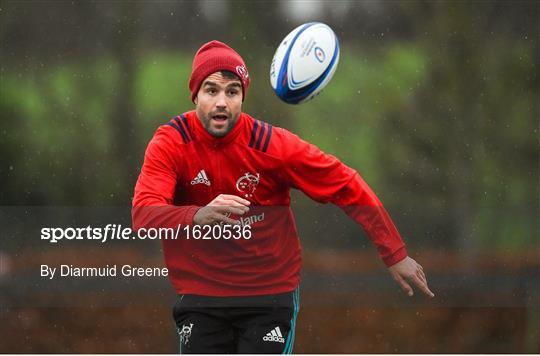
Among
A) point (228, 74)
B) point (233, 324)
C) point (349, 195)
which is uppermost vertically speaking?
point (228, 74)

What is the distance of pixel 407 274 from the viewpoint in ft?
12.7

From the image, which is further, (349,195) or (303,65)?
(303,65)

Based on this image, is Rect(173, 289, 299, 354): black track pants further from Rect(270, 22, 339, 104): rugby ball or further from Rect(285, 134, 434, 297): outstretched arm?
Rect(270, 22, 339, 104): rugby ball

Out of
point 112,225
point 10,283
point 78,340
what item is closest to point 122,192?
point 78,340

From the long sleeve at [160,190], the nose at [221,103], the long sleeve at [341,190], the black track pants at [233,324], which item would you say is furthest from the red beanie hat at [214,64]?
the black track pants at [233,324]

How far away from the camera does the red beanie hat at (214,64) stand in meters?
3.88

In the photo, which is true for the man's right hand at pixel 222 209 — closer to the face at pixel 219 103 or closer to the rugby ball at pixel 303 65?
the face at pixel 219 103

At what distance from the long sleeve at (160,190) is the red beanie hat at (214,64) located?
23cm

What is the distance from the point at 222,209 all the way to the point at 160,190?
0.32m

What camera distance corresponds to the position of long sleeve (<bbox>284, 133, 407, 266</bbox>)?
12.7 ft

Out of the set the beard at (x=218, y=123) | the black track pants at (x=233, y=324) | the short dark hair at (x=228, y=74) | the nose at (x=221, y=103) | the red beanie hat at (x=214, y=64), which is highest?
the red beanie hat at (x=214, y=64)

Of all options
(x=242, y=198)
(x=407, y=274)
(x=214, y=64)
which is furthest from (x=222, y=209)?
(x=407, y=274)

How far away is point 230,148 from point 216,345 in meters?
0.77

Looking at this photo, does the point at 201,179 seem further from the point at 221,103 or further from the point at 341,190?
the point at 341,190
